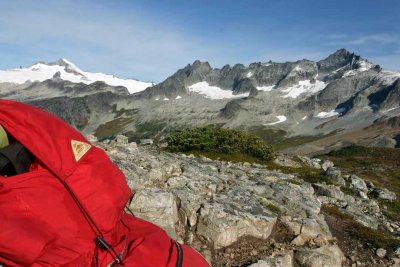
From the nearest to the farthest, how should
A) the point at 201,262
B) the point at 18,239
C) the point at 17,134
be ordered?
the point at 18,239, the point at 17,134, the point at 201,262

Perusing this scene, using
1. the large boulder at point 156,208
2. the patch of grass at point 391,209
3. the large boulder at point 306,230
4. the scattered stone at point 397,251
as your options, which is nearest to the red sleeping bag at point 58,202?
the large boulder at point 156,208

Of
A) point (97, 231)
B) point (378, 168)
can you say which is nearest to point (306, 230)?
point (97, 231)

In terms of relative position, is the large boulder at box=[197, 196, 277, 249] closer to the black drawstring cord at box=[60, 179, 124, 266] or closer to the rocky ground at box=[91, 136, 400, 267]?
the rocky ground at box=[91, 136, 400, 267]

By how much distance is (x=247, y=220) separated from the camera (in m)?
11.8

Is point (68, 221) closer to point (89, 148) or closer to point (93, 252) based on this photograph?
point (93, 252)

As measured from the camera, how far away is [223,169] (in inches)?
740

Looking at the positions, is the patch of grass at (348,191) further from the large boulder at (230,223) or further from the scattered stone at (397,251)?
the large boulder at (230,223)

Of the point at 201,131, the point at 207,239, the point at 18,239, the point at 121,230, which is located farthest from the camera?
the point at 201,131

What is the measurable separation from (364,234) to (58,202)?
38.2ft

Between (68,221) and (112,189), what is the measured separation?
22.7 inches

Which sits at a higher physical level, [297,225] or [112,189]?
[112,189]

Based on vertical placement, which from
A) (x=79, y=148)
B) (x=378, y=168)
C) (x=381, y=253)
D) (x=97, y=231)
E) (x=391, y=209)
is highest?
(x=79, y=148)

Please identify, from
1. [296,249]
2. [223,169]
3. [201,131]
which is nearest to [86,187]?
[296,249]

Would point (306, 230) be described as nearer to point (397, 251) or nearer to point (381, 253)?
point (381, 253)
